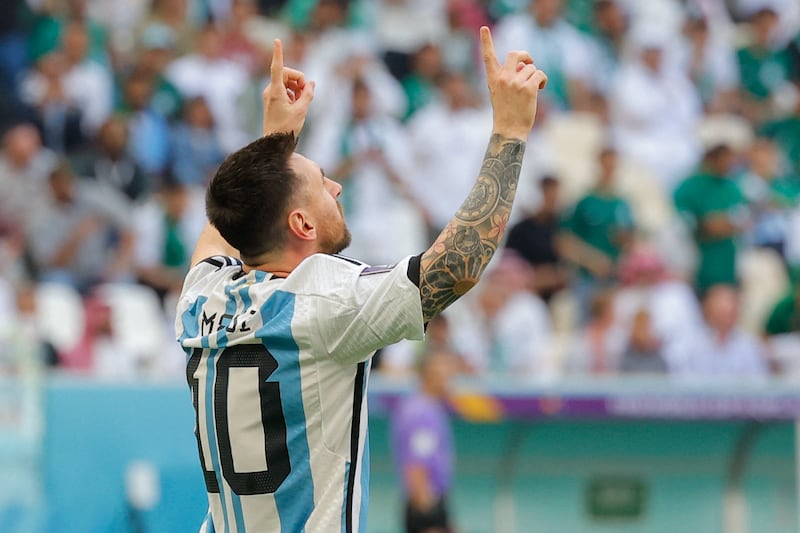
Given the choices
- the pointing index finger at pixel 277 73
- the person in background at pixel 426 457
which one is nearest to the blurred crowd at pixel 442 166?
the person in background at pixel 426 457

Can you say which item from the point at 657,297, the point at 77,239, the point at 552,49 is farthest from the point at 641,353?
the point at 77,239

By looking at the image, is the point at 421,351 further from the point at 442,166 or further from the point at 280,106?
the point at 280,106

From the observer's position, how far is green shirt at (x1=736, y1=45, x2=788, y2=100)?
14.8m

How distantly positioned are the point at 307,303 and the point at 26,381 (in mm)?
5321

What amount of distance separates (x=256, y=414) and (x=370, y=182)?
28.1ft

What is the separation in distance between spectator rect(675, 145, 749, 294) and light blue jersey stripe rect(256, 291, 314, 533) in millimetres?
9026

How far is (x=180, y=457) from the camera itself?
21.1 ft

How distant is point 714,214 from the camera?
12164 mm

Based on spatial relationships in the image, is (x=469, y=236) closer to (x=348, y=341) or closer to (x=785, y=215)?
(x=348, y=341)

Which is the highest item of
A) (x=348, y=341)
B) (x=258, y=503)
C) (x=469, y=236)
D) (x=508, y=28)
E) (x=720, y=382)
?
(x=508, y=28)

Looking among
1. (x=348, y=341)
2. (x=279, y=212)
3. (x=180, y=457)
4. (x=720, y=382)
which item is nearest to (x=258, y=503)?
(x=348, y=341)

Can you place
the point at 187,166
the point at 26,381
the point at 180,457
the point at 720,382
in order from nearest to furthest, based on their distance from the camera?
the point at 180,457
the point at 26,381
the point at 720,382
the point at 187,166

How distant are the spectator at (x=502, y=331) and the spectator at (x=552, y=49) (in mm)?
3138

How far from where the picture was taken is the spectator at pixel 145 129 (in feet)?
39.0
